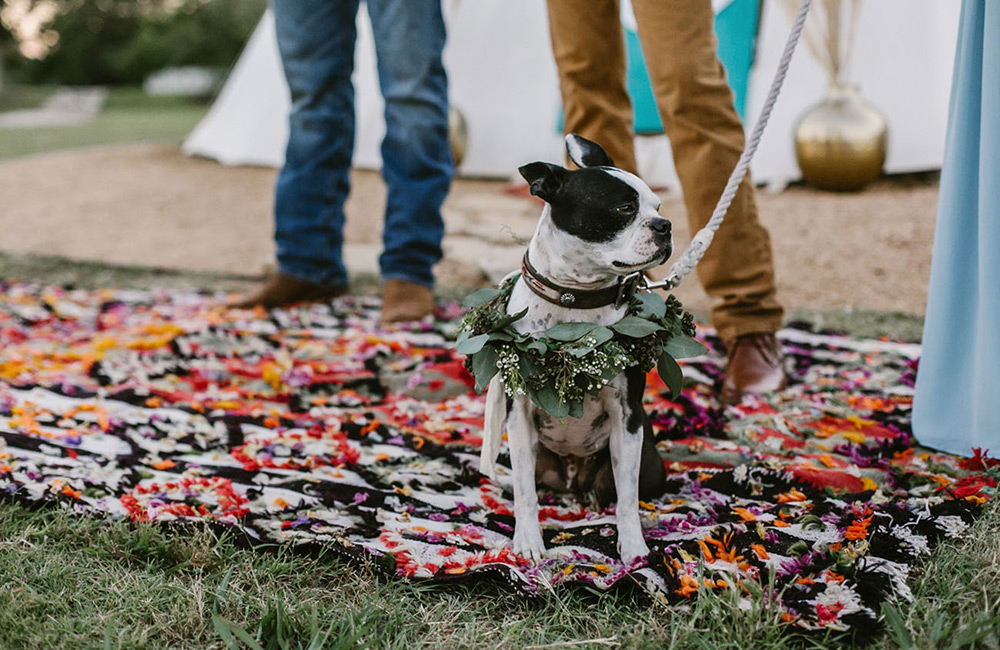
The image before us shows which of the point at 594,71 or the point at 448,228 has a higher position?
the point at 594,71

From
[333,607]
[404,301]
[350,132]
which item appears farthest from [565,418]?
[350,132]

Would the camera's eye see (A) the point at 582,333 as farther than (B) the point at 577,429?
No

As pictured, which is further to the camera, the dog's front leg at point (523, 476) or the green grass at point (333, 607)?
the dog's front leg at point (523, 476)

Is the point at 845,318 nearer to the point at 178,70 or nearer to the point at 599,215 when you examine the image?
the point at 599,215

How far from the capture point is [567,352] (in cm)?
142

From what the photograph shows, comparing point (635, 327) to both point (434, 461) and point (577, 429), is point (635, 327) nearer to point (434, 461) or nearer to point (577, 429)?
point (577, 429)

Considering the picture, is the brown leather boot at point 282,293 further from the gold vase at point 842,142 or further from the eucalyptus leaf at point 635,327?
the gold vase at point 842,142

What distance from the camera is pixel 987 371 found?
1761mm

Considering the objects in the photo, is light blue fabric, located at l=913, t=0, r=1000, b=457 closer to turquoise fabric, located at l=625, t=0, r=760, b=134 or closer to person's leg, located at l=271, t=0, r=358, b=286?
person's leg, located at l=271, t=0, r=358, b=286

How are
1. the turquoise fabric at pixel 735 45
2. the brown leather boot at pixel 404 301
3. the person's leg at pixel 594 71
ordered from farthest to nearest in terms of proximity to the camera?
the turquoise fabric at pixel 735 45
the brown leather boot at pixel 404 301
the person's leg at pixel 594 71

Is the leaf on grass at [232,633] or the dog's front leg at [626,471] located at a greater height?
the dog's front leg at [626,471]

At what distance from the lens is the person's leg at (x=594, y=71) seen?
2240 mm

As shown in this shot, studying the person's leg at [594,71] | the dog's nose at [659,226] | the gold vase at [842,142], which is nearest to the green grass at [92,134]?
the gold vase at [842,142]

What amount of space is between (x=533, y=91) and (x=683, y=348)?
4924 mm
